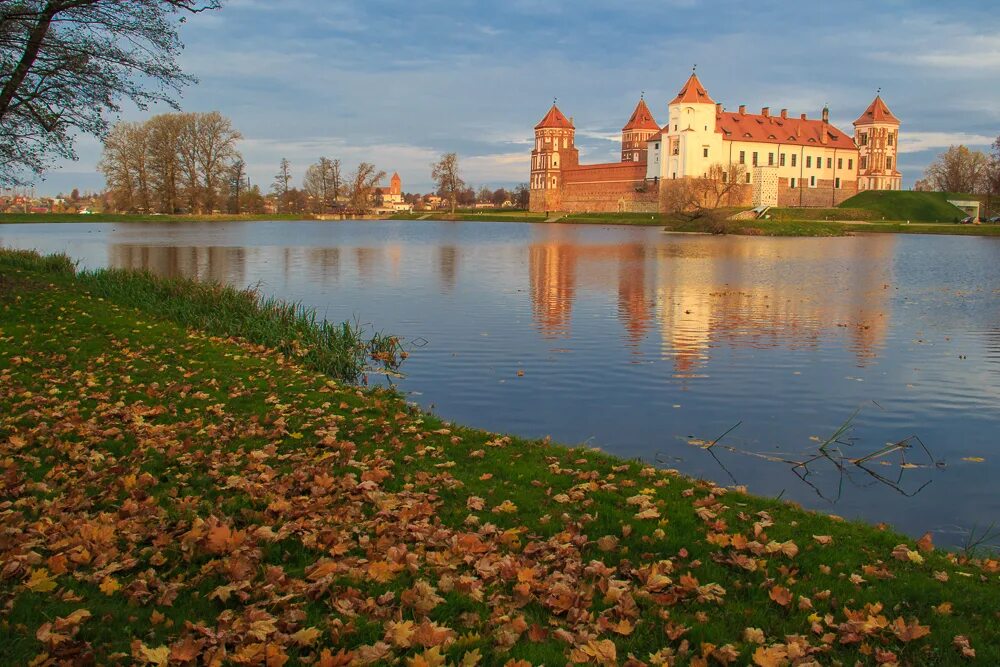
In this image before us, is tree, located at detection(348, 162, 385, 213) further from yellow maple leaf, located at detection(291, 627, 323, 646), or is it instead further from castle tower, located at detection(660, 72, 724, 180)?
yellow maple leaf, located at detection(291, 627, 323, 646)

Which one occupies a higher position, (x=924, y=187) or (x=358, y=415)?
(x=924, y=187)

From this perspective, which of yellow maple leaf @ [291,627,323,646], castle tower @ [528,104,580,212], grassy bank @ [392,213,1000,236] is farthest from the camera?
castle tower @ [528,104,580,212]

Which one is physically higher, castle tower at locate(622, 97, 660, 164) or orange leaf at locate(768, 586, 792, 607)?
castle tower at locate(622, 97, 660, 164)

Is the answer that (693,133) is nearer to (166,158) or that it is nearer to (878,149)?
(878,149)

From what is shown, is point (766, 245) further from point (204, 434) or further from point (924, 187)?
point (924, 187)

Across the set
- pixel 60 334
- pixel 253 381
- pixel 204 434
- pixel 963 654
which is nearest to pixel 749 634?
pixel 963 654

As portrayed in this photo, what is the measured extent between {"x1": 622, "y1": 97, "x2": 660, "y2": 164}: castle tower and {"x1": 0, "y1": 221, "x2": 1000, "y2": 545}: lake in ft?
263

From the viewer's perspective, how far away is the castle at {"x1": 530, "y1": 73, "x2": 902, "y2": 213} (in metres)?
90.2

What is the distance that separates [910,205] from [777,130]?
2258 centimetres

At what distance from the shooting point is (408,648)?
3.40 m

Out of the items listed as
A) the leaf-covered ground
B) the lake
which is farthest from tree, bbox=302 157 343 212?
the leaf-covered ground

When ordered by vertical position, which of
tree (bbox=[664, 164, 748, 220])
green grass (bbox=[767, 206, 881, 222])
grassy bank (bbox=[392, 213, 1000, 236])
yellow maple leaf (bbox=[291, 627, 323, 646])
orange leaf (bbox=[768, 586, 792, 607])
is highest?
tree (bbox=[664, 164, 748, 220])

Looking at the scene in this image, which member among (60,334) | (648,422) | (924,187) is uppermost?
(924,187)

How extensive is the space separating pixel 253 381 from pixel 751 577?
6446 millimetres
